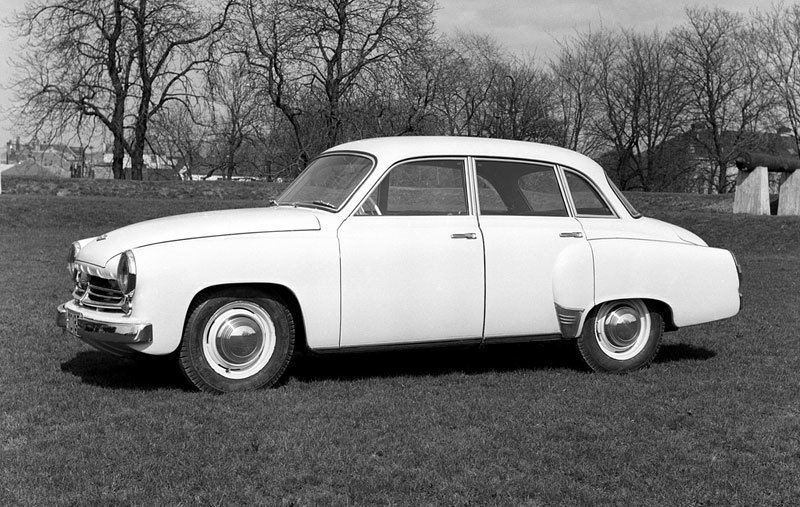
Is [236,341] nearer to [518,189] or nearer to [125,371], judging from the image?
[125,371]

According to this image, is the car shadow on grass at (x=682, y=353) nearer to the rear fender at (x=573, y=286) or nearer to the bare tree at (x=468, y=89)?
the rear fender at (x=573, y=286)

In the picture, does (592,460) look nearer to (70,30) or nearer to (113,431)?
(113,431)

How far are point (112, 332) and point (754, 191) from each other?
19.1m

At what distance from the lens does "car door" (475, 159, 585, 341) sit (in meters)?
5.82

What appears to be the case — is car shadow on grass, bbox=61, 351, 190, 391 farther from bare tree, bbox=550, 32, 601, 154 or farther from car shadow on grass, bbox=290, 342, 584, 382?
bare tree, bbox=550, 32, 601, 154

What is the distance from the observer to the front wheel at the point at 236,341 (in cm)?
520

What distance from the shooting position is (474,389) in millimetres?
5660

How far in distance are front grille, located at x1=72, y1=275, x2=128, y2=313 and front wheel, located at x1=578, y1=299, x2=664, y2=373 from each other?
121 inches

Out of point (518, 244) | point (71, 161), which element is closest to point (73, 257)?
point (518, 244)

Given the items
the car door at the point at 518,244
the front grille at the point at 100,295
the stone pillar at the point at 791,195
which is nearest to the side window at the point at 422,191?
the car door at the point at 518,244

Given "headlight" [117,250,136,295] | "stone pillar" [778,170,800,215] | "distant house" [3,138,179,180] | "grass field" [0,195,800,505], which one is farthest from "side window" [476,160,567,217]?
"distant house" [3,138,179,180]

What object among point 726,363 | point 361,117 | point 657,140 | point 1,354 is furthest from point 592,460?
point 657,140

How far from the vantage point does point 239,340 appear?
5.30 meters

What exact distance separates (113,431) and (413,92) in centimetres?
2257
